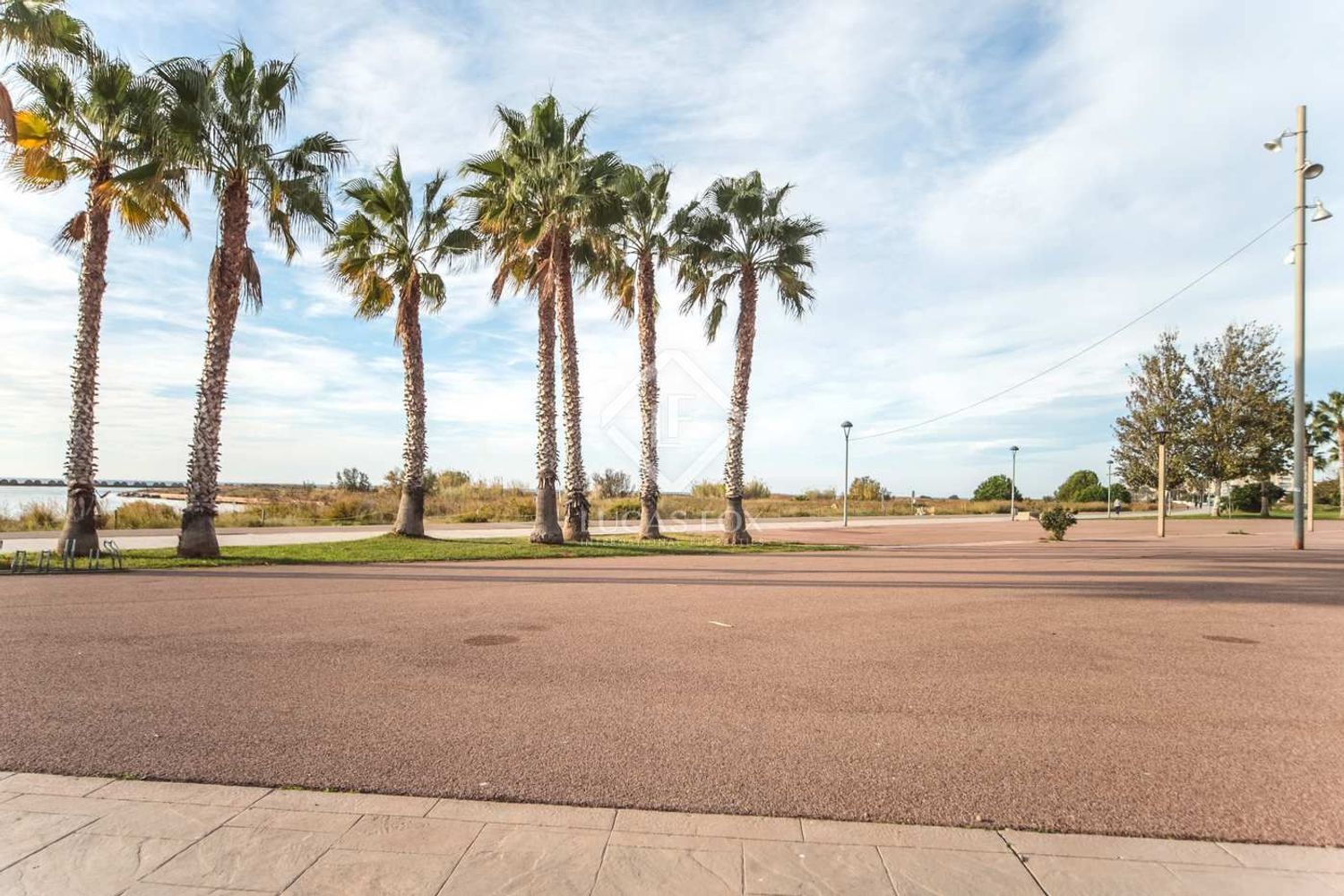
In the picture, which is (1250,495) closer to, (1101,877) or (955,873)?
(1101,877)

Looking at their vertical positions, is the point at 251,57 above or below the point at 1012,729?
above

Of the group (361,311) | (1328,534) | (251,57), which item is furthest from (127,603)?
(1328,534)

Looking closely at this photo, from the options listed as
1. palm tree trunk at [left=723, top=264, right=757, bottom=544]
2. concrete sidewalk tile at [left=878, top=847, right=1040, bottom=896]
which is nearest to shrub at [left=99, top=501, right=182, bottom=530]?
palm tree trunk at [left=723, top=264, right=757, bottom=544]

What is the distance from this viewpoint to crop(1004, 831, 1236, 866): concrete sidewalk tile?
3.32 meters

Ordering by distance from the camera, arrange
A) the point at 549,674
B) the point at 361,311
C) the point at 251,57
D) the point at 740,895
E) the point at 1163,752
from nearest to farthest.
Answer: the point at 740,895
the point at 1163,752
the point at 549,674
the point at 251,57
the point at 361,311

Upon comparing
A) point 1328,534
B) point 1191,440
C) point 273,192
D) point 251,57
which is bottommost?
point 1328,534

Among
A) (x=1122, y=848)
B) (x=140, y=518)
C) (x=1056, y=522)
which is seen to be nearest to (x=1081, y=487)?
(x=1056, y=522)

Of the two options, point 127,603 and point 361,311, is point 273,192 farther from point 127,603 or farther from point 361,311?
point 127,603

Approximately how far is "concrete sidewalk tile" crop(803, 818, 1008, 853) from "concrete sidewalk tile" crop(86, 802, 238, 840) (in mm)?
2757

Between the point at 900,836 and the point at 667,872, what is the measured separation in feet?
3.69

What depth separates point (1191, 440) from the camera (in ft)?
156

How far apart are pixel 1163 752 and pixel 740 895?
10.5ft

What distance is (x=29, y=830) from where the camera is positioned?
136 inches

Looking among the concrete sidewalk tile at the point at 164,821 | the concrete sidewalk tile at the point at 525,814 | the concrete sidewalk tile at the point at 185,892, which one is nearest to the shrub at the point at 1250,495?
the concrete sidewalk tile at the point at 525,814
